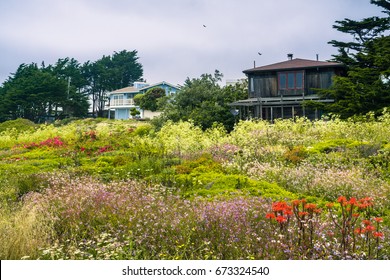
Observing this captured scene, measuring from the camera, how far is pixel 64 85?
177ft

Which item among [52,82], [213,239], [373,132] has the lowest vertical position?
[213,239]

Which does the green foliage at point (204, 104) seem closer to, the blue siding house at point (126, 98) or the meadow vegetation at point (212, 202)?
the meadow vegetation at point (212, 202)

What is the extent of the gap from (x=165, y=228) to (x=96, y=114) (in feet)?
213

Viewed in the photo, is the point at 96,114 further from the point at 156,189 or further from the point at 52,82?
the point at 156,189

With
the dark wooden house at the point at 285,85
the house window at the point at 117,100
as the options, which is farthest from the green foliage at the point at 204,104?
the house window at the point at 117,100

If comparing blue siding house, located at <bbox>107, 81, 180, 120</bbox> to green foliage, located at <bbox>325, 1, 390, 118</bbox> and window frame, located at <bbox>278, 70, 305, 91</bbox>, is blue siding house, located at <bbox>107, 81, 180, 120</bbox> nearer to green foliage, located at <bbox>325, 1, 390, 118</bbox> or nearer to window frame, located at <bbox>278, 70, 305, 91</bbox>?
window frame, located at <bbox>278, 70, 305, 91</bbox>

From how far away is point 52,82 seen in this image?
171 feet

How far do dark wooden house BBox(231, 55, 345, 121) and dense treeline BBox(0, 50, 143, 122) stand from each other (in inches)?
1057

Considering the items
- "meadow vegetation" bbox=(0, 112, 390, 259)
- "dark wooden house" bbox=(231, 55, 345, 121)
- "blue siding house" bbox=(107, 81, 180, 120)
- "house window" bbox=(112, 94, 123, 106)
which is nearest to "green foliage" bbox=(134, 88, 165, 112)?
"blue siding house" bbox=(107, 81, 180, 120)

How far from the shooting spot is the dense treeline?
5088cm

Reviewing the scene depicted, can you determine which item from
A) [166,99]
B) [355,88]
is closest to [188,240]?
[355,88]

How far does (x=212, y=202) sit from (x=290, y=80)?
28.0 meters

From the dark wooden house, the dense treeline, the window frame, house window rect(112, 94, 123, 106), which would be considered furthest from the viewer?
house window rect(112, 94, 123, 106)

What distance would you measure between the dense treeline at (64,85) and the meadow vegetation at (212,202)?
35.2 m
